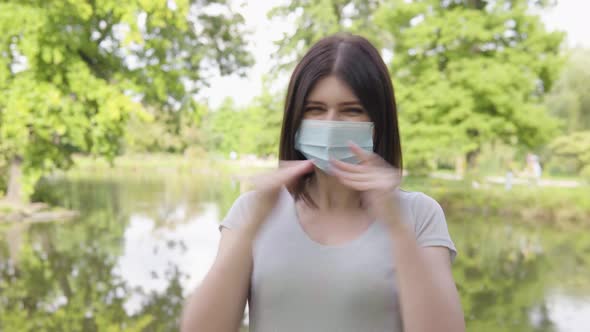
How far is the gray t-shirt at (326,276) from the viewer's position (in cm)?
124

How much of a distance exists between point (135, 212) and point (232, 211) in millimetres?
15899

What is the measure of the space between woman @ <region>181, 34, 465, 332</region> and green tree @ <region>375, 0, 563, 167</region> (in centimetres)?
1596

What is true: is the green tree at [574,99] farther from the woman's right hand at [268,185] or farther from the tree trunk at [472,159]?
the woman's right hand at [268,185]

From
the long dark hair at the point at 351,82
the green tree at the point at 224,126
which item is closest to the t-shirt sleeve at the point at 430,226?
the long dark hair at the point at 351,82

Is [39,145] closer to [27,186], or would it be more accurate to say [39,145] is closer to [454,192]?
[27,186]

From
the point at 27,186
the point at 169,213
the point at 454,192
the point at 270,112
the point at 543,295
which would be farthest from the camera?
the point at 270,112

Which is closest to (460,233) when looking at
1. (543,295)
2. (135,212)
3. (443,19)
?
(543,295)

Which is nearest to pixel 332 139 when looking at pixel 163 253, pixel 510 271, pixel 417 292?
pixel 417 292

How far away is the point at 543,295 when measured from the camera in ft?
25.7

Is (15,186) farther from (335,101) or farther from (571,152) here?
(571,152)

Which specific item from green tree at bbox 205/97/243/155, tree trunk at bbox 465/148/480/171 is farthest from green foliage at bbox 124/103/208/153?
tree trunk at bbox 465/148/480/171

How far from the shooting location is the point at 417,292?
117 cm

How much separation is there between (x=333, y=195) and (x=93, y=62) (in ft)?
36.9

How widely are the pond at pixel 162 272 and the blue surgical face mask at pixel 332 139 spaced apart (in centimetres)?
515
